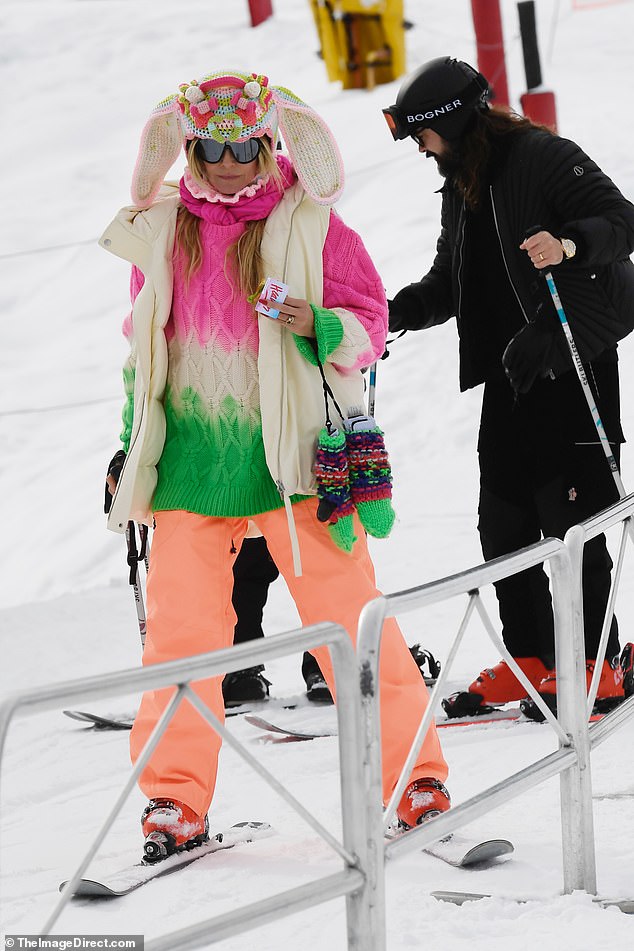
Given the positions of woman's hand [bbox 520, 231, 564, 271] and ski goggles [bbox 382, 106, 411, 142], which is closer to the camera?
woman's hand [bbox 520, 231, 564, 271]

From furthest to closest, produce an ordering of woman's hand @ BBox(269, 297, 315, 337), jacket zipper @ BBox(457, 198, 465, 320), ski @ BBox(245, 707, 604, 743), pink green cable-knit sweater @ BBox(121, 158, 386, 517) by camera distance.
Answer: ski @ BBox(245, 707, 604, 743)
jacket zipper @ BBox(457, 198, 465, 320)
pink green cable-knit sweater @ BBox(121, 158, 386, 517)
woman's hand @ BBox(269, 297, 315, 337)

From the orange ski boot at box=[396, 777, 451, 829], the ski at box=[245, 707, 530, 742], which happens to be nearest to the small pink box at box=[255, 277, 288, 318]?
the orange ski boot at box=[396, 777, 451, 829]

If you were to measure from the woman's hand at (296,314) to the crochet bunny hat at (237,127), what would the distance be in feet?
0.97

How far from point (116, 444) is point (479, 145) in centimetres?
561

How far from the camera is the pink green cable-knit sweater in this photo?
3.17 meters

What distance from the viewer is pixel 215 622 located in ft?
10.3

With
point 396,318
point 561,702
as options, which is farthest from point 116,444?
point 561,702

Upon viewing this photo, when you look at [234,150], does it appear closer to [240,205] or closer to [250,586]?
[240,205]

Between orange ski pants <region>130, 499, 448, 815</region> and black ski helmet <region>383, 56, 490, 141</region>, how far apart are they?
127 cm

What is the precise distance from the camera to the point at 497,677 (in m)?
4.15

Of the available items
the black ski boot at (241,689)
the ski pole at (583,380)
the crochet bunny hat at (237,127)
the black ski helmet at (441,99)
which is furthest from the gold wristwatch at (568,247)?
the black ski boot at (241,689)

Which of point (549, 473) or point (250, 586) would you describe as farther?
point (250, 586)

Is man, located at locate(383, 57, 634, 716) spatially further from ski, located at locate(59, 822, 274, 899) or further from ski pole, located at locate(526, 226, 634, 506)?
ski, located at locate(59, 822, 274, 899)

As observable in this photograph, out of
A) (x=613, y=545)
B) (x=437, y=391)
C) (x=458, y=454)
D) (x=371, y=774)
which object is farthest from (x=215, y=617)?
(x=437, y=391)
